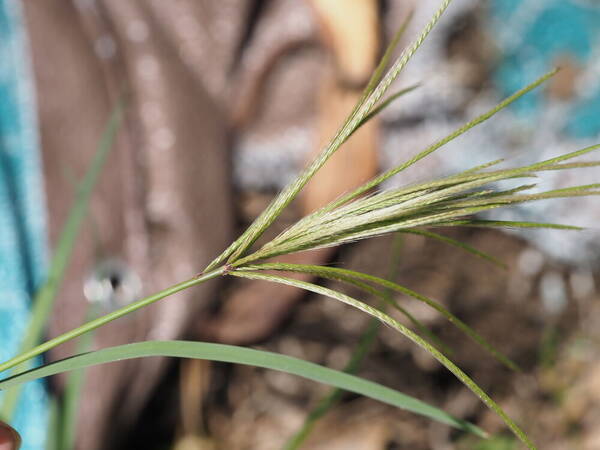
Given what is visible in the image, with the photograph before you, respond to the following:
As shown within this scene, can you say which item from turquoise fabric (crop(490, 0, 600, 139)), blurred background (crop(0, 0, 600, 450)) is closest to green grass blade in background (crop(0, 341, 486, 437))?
blurred background (crop(0, 0, 600, 450))

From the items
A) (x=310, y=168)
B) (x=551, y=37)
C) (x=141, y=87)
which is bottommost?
(x=310, y=168)

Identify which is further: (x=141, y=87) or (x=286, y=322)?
(x=286, y=322)

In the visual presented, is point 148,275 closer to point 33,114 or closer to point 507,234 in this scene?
point 33,114

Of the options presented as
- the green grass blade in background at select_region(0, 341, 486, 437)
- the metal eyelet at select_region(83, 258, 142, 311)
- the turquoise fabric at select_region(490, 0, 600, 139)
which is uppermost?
the turquoise fabric at select_region(490, 0, 600, 139)

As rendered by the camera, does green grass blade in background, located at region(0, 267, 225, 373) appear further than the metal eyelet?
No

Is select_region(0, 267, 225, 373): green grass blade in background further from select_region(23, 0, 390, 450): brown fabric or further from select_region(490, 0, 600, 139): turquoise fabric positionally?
select_region(490, 0, 600, 139): turquoise fabric

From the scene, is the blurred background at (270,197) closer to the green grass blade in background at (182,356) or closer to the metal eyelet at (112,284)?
the metal eyelet at (112,284)

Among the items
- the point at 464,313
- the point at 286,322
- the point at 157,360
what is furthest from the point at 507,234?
the point at 157,360
